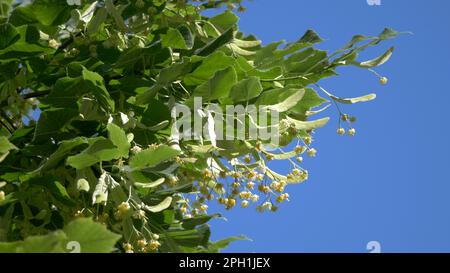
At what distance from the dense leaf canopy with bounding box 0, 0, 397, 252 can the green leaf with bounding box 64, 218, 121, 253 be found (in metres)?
0.50

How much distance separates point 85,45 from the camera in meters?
2.59

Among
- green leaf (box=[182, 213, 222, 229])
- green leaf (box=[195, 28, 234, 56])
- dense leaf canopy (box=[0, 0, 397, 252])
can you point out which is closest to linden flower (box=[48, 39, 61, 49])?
dense leaf canopy (box=[0, 0, 397, 252])

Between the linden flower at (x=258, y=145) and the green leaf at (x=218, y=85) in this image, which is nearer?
the green leaf at (x=218, y=85)

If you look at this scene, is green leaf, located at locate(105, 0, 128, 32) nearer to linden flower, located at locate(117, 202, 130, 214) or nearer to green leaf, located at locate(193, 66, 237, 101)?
green leaf, located at locate(193, 66, 237, 101)

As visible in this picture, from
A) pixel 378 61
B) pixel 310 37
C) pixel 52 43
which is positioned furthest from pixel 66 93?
pixel 378 61

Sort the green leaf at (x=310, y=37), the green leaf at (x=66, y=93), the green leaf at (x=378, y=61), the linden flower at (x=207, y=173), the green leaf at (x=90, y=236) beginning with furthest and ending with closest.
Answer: the green leaf at (x=310, y=37) < the green leaf at (x=378, y=61) < the linden flower at (x=207, y=173) < the green leaf at (x=66, y=93) < the green leaf at (x=90, y=236)

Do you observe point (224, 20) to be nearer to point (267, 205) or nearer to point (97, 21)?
point (97, 21)

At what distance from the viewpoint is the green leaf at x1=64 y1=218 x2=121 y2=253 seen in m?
1.60

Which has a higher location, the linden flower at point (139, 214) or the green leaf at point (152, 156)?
the green leaf at point (152, 156)

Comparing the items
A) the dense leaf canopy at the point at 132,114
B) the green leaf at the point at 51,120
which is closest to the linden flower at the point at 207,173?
the dense leaf canopy at the point at 132,114

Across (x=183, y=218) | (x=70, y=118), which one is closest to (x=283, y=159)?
(x=183, y=218)

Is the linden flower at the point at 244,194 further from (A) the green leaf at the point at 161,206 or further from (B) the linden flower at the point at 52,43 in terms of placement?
(B) the linden flower at the point at 52,43

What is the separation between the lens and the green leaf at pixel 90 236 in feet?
5.25

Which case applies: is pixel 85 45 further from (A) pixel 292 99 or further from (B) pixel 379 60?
(B) pixel 379 60
